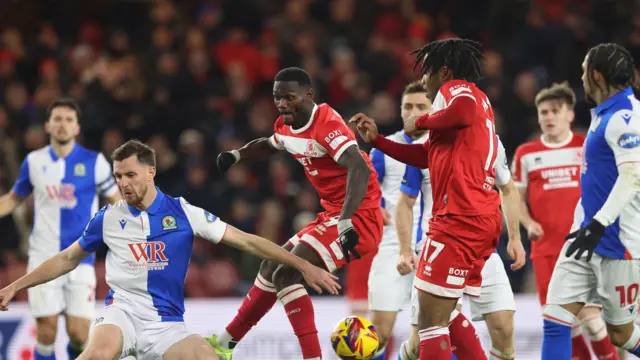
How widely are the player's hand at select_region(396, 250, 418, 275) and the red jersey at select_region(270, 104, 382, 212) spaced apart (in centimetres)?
52

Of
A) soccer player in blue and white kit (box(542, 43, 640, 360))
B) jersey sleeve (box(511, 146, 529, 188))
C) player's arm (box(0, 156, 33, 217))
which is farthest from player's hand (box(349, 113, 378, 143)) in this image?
player's arm (box(0, 156, 33, 217))

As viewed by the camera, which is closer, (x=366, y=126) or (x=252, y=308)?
(x=366, y=126)

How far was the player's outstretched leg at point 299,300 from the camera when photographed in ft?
19.9

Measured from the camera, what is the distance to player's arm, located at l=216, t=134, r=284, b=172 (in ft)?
21.2

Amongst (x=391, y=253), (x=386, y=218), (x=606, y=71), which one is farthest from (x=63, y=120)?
(x=606, y=71)

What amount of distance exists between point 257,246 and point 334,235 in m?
0.55

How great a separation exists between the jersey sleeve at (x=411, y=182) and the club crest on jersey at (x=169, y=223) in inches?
70.5

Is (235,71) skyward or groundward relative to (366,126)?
skyward

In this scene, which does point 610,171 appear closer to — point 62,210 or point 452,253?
point 452,253

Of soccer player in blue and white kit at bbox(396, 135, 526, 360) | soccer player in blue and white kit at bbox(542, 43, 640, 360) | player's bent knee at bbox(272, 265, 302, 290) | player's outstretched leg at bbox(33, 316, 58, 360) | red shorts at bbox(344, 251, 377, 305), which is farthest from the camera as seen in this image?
red shorts at bbox(344, 251, 377, 305)

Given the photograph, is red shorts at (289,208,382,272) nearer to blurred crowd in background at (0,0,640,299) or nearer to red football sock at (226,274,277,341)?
red football sock at (226,274,277,341)

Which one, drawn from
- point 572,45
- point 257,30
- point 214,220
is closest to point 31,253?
point 214,220

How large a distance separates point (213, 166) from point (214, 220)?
5.75 meters

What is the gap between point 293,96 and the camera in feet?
19.9
